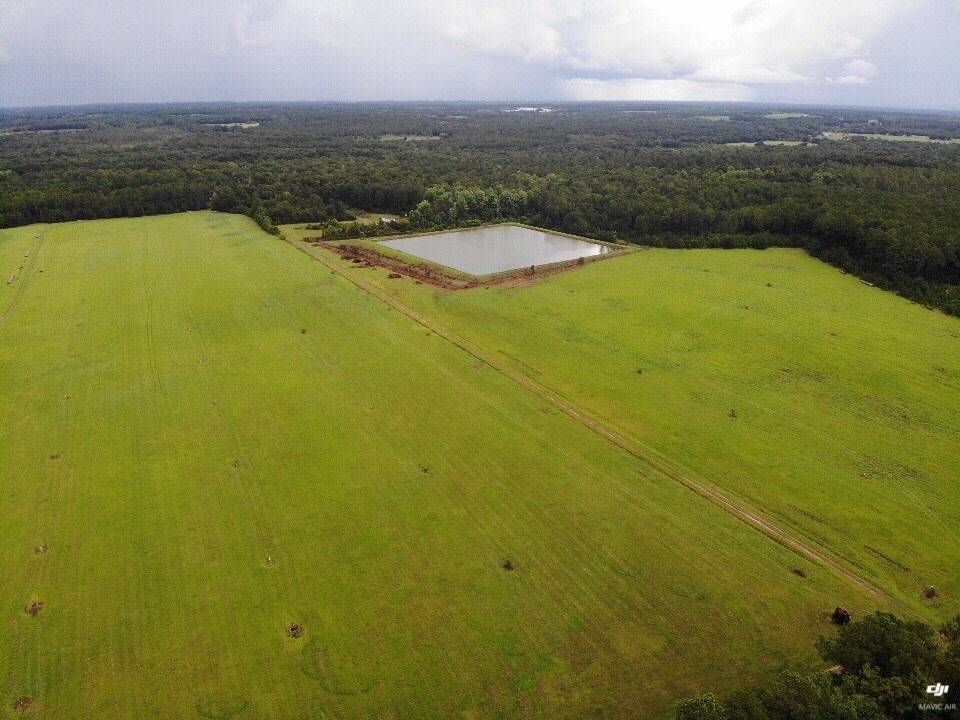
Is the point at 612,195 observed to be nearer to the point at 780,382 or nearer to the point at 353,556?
the point at 780,382

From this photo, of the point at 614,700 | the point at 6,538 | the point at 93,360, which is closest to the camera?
the point at 614,700

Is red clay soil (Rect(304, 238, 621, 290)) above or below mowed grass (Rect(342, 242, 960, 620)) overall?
above

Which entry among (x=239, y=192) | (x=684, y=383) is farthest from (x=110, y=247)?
(x=684, y=383)

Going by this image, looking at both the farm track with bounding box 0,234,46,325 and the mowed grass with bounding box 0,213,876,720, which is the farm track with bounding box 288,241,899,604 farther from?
the farm track with bounding box 0,234,46,325

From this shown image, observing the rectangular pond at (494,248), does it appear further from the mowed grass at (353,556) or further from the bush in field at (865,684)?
the bush in field at (865,684)

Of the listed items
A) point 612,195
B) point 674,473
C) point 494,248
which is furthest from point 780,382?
point 612,195

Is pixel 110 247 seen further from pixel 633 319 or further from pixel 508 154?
pixel 508 154

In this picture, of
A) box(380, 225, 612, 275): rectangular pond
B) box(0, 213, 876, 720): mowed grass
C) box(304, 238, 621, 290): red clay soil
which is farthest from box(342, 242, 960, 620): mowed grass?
box(380, 225, 612, 275): rectangular pond
